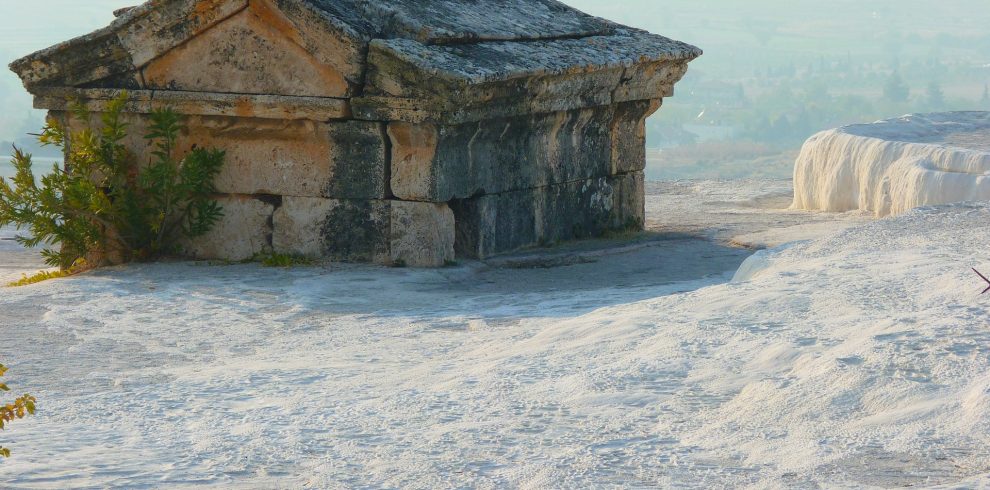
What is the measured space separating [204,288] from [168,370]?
2.15m

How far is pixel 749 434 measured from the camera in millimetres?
4469

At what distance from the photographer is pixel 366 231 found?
353 inches

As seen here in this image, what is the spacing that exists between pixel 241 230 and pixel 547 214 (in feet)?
7.45

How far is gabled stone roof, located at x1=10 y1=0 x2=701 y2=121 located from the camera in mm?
8547

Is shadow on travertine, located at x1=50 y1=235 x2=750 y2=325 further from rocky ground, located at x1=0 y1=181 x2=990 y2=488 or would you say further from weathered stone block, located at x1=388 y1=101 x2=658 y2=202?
weathered stone block, located at x1=388 y1=101 x2=658 y2=202

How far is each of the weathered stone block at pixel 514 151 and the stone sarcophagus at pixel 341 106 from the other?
0.02 m

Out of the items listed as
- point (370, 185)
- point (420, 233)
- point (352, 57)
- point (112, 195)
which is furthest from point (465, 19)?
point (112, 195)

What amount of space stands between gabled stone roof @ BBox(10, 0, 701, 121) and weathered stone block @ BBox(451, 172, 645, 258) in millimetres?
689

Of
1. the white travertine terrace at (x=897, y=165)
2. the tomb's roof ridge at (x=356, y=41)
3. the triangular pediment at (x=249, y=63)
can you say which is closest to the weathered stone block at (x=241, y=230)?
the triangular pediment at (x=249, y=63)

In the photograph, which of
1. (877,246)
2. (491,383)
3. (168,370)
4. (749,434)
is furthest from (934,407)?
(168,370)

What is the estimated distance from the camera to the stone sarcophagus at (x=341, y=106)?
864cm

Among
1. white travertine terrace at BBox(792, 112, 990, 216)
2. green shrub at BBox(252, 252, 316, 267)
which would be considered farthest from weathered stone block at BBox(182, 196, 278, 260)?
white travertine terrace at BBox(792, 112, 990, 216)

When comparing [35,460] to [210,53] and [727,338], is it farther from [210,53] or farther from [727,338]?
[210,53]

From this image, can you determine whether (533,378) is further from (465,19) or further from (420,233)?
(465,19)
